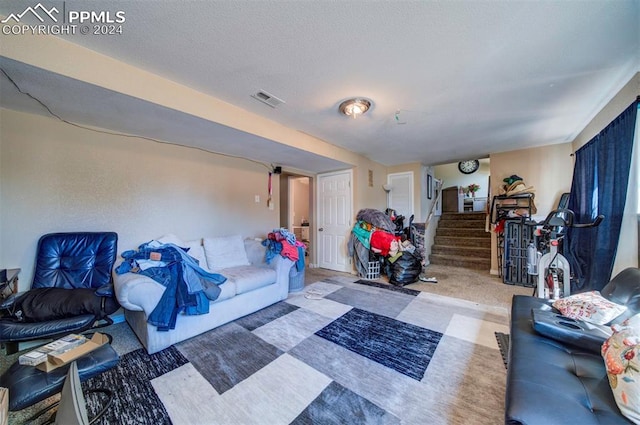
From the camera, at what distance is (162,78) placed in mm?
1912

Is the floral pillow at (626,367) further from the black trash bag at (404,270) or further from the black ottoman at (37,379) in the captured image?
Result: the black trash bag at (404,270)

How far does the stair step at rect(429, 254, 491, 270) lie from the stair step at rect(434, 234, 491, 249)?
1.41 ft

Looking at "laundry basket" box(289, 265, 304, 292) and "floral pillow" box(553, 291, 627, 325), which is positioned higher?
"floral pillow" box(553, 291, 627, 325)

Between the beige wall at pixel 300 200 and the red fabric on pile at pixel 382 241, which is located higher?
the beige wall at pixel 300 200

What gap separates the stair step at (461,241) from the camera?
197 inches

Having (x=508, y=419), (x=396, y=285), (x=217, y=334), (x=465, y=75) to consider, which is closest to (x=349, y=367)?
(x=508, y=419)

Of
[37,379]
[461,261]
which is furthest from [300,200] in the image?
[37,379]

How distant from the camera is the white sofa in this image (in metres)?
1.84

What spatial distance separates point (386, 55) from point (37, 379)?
9.38 ft

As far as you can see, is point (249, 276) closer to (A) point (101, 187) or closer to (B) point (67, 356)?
(B) point (67, 356)

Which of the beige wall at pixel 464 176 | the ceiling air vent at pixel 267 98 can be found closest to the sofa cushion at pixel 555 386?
the ceiling air vent at pixel 267 98

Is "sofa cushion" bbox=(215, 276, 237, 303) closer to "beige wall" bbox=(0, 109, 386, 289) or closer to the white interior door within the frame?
"beige wall" bbox=(0, 109, 386, 289)

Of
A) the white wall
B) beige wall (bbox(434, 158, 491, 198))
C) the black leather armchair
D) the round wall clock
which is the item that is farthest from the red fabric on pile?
the round wall clock

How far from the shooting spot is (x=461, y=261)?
4.89 metres
